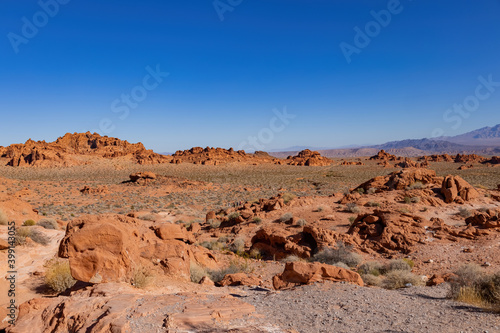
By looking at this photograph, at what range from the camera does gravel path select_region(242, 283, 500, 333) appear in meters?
4.58

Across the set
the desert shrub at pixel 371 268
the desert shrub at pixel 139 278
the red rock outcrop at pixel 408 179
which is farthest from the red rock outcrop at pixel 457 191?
the desert shrub at pixel 139 278

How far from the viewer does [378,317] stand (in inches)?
196

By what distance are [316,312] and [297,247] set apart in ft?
22.8

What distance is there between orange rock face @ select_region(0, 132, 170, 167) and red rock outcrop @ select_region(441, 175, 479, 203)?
71.9m

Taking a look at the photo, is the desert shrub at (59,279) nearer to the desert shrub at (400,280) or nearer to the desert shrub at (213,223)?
the desert shrub at (400,280)

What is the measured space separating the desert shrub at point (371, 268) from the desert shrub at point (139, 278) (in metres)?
6.52

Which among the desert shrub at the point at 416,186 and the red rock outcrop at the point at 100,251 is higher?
the red rock outcrop at the point at 100,251

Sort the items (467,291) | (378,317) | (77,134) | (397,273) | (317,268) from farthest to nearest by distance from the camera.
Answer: (77,134) < (397,273) < (317,268) < (467,291) < (378,317)

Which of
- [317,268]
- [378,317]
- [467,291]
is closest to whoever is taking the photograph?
[378,317]

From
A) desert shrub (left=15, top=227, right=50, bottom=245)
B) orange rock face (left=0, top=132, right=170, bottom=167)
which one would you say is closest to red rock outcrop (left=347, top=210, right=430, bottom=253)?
desert shrub (left=15, top=227, right=50, bottom=245)

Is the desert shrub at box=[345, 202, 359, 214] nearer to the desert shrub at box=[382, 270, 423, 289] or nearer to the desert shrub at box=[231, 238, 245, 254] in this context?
the desert shrub at box=[231, 238, 245, 254]

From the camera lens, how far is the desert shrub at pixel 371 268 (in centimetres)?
955

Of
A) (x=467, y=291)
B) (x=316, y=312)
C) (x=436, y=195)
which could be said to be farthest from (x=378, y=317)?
(x=436, y=195)

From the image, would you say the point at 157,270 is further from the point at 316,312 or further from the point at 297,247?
the point at 297,247
